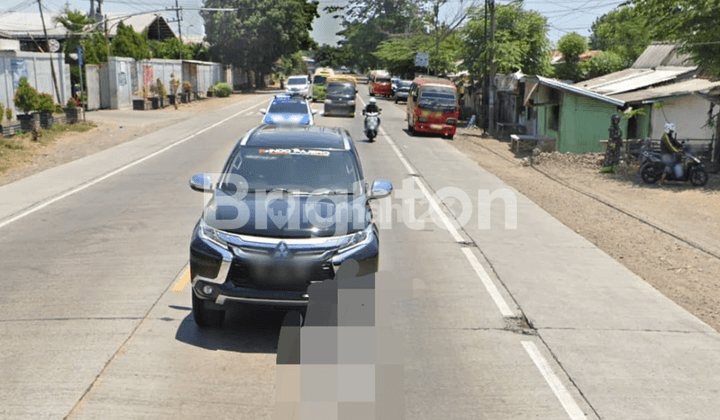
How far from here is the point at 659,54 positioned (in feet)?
132

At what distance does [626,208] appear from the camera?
59.3 feet

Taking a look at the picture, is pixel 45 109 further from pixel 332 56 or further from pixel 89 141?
pixel 332 56

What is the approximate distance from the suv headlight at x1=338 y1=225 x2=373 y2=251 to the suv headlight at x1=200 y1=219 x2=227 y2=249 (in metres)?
1.10

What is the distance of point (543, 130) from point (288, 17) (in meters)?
48.9

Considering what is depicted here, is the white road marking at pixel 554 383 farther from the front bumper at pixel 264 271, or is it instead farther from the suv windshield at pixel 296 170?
the suv windshield at pixel 296 170

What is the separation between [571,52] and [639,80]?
49.3 ft

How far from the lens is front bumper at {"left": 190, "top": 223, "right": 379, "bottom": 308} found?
7.29 meters

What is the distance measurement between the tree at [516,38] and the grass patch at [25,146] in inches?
876

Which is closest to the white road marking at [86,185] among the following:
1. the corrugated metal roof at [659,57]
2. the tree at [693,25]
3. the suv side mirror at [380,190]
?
the suv side mirror at [380,190]

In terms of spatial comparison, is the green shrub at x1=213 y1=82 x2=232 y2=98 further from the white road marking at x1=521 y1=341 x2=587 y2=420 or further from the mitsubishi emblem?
the white road marking at x1=521 y1=341 x2=587 y2=420

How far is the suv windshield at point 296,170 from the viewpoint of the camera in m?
8.71

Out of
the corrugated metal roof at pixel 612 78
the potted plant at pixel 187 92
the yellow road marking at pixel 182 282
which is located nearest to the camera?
the yellow road marking at pixel 182 282

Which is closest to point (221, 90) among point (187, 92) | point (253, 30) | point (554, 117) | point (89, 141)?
point (253, 30)

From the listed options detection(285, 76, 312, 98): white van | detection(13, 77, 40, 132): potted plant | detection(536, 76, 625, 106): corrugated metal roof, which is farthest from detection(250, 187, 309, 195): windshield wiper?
detection(285, 76, 312, 98): white van
